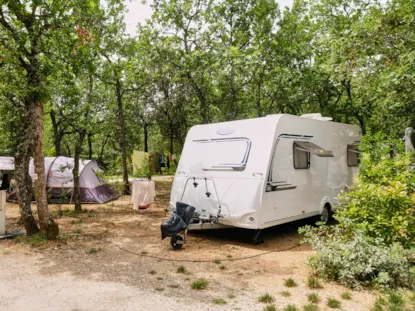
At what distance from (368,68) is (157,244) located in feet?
21.5

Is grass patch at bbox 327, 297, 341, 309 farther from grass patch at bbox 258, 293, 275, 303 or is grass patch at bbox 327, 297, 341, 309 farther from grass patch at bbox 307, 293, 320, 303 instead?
grass patch at bbox 258, 293, 275, 303

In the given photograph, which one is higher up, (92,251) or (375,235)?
(375,235)

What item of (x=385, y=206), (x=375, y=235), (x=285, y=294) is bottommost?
(x=285, y=294)

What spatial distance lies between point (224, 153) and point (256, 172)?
3.01ft

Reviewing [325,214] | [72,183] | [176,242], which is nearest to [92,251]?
[176,242]

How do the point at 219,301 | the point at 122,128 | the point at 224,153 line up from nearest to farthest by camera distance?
the point at 219,301 < the point at 224,153 < the point at 122,128

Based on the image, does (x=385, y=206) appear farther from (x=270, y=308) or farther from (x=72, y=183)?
(x=72, y=183)

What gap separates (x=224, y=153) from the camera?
23.0ft

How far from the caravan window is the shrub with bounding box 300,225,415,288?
96.0 inches

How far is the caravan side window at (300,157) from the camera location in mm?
7225

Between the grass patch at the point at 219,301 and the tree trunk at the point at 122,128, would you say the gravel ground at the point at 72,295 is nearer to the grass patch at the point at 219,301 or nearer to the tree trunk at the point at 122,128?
the grass patch at the point at 219,301

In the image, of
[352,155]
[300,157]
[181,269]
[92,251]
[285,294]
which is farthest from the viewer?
[352,155]

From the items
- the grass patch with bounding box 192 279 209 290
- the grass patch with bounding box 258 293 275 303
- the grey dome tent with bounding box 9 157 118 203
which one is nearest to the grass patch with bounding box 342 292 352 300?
the grass patch with bounding box 258 293 275 303

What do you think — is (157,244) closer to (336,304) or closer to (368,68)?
(336,304)
